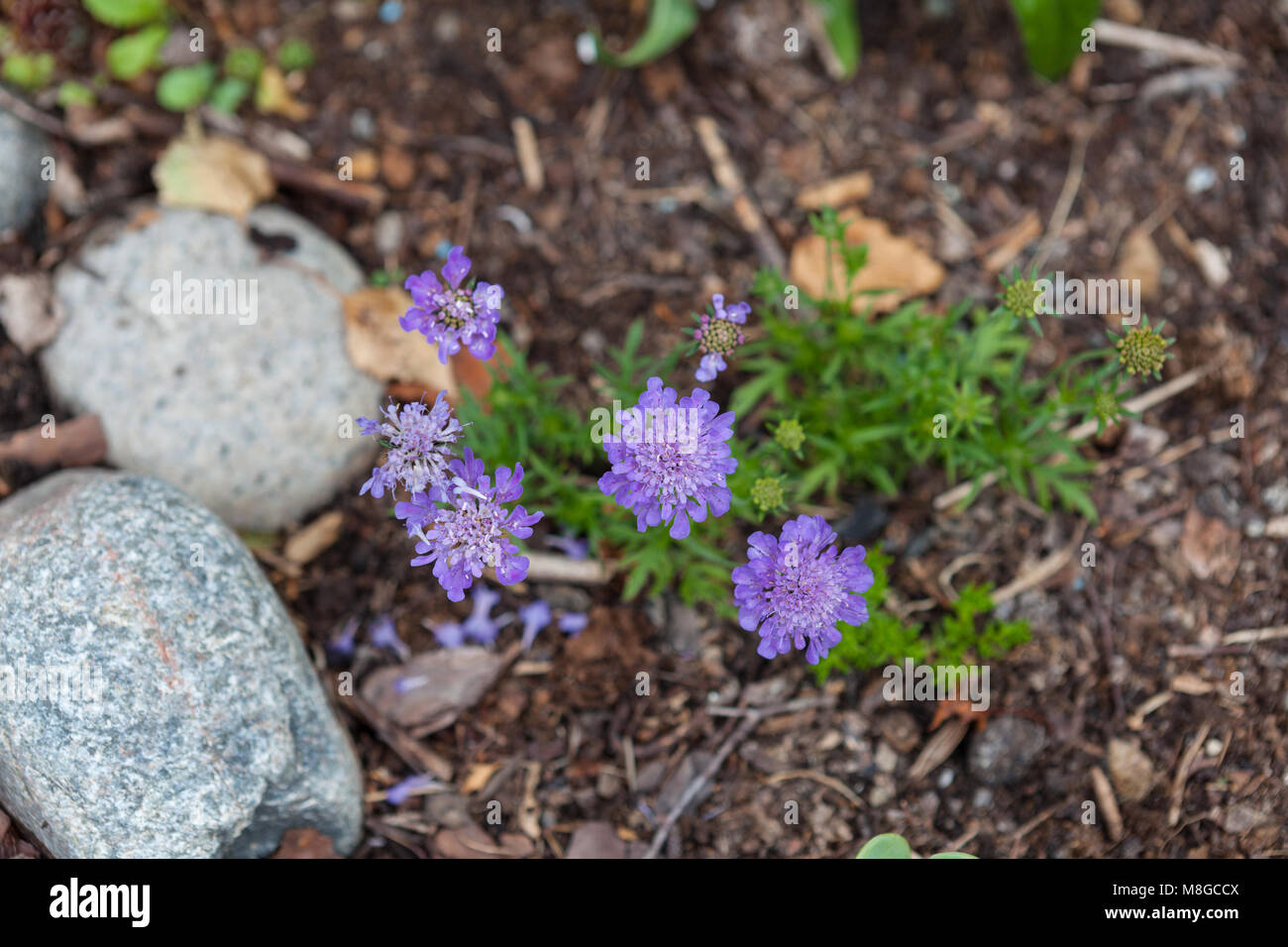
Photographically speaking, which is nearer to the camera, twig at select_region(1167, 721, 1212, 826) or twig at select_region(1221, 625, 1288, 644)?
twig at select_region(1167, 721, 1212, 826)

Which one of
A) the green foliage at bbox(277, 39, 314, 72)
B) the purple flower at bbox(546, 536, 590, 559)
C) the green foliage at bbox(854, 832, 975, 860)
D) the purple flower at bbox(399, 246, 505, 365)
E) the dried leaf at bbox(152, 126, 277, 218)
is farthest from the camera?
the green foliage at bbox(277, 39, 314, 72)

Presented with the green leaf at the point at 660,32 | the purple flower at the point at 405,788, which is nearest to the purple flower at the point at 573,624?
the purple flower at the point at 405,788

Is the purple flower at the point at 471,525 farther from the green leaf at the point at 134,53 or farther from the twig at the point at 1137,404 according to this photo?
the green leaf at the point at 134,53

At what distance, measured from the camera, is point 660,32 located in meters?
4.96

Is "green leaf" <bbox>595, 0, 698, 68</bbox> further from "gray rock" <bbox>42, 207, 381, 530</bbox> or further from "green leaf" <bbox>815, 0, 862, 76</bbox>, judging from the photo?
"gray rock" <bbox>42, 207, 381, 530</bbox>

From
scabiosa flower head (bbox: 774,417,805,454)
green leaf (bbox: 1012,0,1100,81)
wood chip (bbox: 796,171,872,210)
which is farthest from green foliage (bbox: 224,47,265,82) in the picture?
green leaf (bbox: 1012,0,1100,81)

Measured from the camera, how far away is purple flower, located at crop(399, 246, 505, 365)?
3377mm

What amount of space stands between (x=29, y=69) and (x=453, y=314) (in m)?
3.08

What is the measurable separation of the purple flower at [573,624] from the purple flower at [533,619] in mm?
75

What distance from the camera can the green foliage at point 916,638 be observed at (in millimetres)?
3971

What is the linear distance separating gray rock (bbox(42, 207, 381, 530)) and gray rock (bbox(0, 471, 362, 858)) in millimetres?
578

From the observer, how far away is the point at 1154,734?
14.0 feet

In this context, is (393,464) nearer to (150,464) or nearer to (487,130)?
(150,464)

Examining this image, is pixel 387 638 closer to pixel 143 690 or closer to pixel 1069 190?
pixel 143 690
